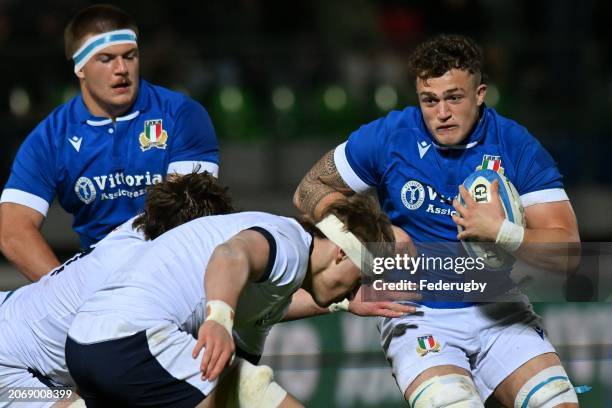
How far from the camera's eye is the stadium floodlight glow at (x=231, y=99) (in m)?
9.91

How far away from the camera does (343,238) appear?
452 cm

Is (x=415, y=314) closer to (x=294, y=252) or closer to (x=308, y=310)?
(x=308, y=310)

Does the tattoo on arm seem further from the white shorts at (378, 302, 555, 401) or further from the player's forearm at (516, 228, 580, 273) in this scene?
the player's forearm at (516, 228, 580, 273)

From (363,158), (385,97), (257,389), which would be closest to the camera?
(257,389)

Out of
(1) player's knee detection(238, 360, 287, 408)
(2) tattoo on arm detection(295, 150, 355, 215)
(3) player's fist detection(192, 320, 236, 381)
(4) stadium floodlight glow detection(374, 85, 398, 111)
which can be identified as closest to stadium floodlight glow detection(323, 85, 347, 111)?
(4) stadium floodlight glow detection(374, 85, 398, 111)

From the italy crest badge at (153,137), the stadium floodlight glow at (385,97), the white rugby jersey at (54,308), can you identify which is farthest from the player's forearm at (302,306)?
the stadium floodlight glow at (385,97)

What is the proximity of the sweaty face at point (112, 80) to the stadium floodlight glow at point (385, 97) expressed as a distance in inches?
162

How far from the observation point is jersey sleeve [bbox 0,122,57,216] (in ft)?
19.4

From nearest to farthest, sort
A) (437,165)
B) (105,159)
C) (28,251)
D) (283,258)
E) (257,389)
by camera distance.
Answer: (283,258)
(257,389)
(437,165)
(28,251)
(105,159)

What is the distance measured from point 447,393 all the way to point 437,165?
1.04m

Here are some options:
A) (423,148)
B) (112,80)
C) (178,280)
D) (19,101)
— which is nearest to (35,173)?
(112,80)

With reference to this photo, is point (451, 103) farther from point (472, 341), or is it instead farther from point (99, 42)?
point (99, 42)

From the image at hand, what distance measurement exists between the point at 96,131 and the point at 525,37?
5460 mm

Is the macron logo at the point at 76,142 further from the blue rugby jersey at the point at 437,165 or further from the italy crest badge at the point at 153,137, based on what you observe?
the blue rugby jersey at the point at 437,165
